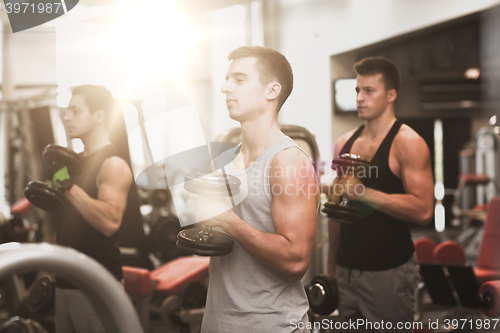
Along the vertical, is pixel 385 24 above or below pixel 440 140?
above

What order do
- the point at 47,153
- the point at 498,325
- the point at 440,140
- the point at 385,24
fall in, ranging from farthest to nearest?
1. the point at 440,140
2. the point at 385,24
3. the point at 498,325
4. the point at 47,153

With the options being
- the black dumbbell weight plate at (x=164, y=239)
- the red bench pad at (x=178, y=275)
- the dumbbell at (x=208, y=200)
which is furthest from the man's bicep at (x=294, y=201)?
the black dumbbell weight plate at (x=164, y=239)

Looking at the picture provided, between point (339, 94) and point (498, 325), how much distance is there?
1573mm

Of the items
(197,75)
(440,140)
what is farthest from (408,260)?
(440,140)

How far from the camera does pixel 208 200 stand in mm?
1114

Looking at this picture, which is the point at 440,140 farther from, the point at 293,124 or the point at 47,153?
the point at 47,153

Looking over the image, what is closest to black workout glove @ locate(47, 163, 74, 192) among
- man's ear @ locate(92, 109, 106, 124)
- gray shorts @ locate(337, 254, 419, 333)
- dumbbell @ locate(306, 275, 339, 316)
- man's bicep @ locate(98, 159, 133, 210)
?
man's bicep @ locate(98, 159, 133, 210)

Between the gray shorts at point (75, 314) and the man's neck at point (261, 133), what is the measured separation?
96 cm

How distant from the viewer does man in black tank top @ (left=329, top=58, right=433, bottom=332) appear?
178cm

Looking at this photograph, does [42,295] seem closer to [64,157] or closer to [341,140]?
[64,157]

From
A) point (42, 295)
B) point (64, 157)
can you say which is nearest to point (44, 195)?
point (64, 157)

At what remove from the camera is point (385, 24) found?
276 centimetres

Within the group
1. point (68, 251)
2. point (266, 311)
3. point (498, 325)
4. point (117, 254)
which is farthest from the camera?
point (498, 325)

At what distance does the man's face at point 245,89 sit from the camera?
1.27 metres
